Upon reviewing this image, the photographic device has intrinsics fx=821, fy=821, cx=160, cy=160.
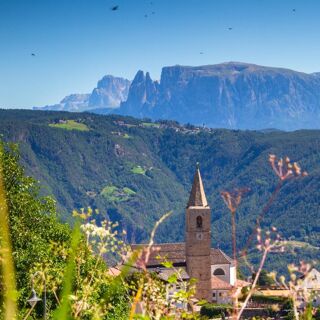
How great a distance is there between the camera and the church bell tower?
6775 cm

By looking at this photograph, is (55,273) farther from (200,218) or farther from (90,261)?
(200,218)

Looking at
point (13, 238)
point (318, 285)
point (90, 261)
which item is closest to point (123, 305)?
point (90, 261)

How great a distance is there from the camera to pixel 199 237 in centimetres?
6888

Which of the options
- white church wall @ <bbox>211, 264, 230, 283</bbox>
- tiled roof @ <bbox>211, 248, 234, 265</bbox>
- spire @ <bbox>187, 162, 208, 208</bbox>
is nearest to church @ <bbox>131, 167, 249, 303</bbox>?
spire @ <bbox>187, 162, 208, 208</bbox>

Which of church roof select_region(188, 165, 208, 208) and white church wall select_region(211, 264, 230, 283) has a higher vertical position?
church roof select_region(188, 165, 208, 208)

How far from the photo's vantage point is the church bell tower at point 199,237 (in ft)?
222

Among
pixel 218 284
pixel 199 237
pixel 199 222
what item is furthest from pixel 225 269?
pixel 199 222

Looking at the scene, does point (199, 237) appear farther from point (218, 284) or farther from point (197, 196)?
point (218, 284)

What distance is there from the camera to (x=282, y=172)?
404 centimetres

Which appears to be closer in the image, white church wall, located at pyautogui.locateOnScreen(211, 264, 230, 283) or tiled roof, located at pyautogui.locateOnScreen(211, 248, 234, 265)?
white church wall, located at pyautogui.locateOnScreen(211, 264, 230, 283)

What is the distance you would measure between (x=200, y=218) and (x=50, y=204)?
160ft

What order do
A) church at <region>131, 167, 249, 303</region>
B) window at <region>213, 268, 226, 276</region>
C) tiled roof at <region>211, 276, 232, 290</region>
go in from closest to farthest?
church at <region>131, 167, 249, 303</region> → tiled roof at <region>211, 276, 232, 290</region> → window at <region>213, 268, 226, 276</region>

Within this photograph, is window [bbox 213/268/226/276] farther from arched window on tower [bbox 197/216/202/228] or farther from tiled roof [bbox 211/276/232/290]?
arched window on tower [bbox 197/216/202/228]

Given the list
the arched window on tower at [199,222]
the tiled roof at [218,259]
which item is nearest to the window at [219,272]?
the tiled roof at [218,259]
